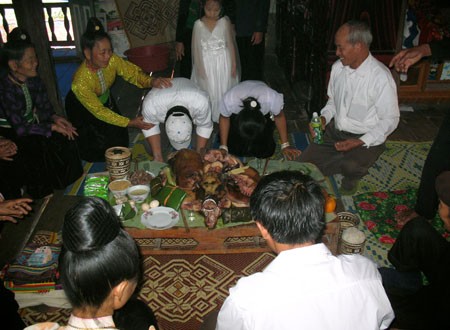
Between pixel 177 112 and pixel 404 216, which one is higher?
pixel 177 112

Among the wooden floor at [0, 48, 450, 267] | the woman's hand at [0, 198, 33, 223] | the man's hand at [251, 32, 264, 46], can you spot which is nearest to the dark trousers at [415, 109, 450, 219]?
the wooden floor at [0, 48, 450, 267]

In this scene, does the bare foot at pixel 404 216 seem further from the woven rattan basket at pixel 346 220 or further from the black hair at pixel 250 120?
the black hair at pixel 250 120

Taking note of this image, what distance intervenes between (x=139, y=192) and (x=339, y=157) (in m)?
2.18

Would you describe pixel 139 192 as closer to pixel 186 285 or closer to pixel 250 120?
pixel 186 285

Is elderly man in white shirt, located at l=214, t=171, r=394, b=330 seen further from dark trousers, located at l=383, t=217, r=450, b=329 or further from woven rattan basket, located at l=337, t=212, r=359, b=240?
woven rattan basket, located at l=337, t=212, r=359, b=240

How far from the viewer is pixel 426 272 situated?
8.64 feet

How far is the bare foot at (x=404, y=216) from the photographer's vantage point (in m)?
3.78

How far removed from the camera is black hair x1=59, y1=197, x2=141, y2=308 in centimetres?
153

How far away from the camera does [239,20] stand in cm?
611

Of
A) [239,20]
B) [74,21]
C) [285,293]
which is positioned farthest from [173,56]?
[285,293]

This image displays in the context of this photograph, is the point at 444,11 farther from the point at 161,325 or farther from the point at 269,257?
the point at 161,325

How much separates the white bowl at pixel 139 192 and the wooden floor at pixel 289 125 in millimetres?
861

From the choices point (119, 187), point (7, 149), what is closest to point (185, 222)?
point (119, 187)

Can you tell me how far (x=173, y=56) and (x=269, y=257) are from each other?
6.28 m
